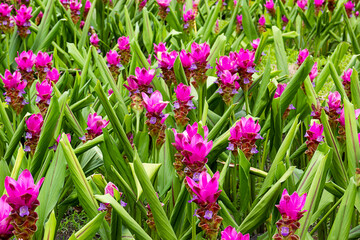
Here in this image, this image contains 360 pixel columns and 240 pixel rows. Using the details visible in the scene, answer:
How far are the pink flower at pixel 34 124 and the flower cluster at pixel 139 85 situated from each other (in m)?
0.37

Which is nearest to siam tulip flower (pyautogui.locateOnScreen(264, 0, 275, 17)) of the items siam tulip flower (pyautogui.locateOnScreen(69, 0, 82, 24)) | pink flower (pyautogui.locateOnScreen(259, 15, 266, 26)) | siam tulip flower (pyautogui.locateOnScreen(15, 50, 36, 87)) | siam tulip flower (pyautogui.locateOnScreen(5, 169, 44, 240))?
pink flower (pyautogui.locateOnScreen(259, 15, 266, 26))

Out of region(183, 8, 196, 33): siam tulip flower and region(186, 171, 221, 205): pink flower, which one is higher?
region(186, 171, 221, 205): pink flower

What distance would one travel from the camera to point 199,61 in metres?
2.02

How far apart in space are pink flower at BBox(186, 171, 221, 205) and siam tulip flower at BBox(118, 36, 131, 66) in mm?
1697

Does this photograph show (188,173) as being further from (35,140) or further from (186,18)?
(186,18)

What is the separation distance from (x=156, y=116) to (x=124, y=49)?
129 centimetres

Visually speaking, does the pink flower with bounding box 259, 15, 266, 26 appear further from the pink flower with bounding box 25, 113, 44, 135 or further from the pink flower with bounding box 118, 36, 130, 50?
the pink flower with bounding box 25, 113, 44, 135

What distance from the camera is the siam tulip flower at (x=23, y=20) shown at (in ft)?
9.99

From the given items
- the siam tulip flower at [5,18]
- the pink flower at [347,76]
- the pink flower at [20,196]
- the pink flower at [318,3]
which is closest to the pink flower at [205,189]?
the pink flower at [20,196]

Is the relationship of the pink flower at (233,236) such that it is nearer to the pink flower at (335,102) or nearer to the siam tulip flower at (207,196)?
the siam tulip flower at (207,196)

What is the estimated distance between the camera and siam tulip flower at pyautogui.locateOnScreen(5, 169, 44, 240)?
3.88 feet

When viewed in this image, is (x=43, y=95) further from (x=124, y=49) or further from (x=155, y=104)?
(x=124, y=49)

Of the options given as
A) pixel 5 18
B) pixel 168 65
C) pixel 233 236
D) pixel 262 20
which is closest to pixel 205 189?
pixel 233 236

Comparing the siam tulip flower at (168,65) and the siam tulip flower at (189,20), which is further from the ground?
the siam tulip flower at (168,65)
